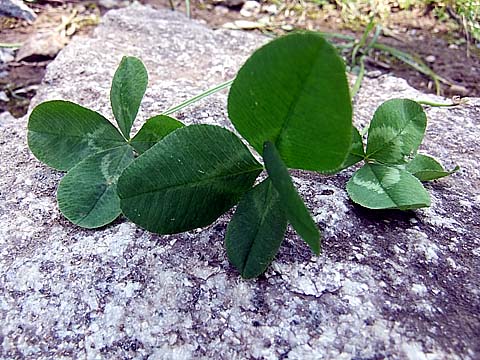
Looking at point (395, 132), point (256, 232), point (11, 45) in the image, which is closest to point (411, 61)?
point (395, 132)

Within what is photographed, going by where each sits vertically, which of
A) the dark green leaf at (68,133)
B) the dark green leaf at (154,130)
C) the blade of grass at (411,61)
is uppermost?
the dark green leaf at (154,130)

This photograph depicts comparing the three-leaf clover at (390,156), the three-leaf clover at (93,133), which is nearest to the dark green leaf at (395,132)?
the three-leaf clover at (390,156)

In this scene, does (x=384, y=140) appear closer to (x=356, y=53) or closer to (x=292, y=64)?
(x=292, y=64)

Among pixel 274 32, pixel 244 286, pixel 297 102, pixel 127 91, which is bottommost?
pixel 274 32

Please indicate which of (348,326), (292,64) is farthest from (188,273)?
(292,64)

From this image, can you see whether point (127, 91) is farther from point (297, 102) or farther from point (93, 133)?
point (297, 102)

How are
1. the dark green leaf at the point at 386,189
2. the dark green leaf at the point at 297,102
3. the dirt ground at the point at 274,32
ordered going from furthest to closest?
the dirt ground at the point at 274,32
the dark green leaf at the point at 386,189
the dark green leaf at the point at 297,102

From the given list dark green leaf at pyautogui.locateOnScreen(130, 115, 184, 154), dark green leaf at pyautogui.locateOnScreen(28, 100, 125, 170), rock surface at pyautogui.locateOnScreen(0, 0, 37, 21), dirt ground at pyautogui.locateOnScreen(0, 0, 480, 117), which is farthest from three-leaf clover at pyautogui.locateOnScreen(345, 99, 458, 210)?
rock surface at pyautogui.locateOnScreen(0, 0, 37, 21)

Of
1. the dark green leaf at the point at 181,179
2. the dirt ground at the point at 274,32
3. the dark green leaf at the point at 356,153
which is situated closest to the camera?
the dark green leaf at the point at 181,179

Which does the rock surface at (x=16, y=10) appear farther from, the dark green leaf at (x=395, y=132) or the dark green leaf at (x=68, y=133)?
the dark green leaf at (x=395, y=132)
